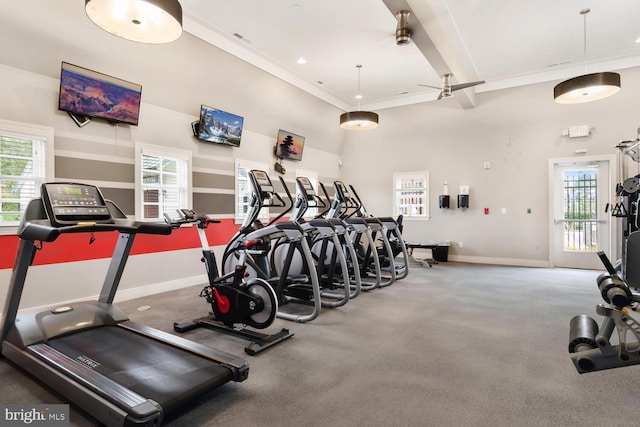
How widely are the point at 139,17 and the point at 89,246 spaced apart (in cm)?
297

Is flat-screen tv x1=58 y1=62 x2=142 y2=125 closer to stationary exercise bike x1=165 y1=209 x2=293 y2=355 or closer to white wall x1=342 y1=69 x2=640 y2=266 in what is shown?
stationary exercise bike x1=165 y1=209 x2=293 y2=355

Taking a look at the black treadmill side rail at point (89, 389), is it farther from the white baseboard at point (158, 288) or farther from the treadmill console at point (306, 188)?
the treadmill console at point (306, 188)

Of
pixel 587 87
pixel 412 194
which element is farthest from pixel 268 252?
pixel 412 194

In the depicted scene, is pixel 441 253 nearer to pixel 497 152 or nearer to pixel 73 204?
pixel 497 152

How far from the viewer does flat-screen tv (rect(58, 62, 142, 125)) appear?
4117mm

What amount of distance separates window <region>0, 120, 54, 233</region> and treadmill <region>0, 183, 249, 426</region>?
1.64m

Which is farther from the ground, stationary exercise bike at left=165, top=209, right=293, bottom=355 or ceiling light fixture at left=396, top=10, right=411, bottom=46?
ceiling light fixture at left=396, top=10, right=411, bottom=46

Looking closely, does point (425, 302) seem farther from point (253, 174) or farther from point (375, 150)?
point (375, 150)

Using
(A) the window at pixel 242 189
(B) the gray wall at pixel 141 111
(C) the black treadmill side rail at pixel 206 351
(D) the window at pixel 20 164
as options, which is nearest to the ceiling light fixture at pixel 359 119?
(B) the gray wall at pixel 141 111

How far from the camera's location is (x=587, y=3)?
496 cm

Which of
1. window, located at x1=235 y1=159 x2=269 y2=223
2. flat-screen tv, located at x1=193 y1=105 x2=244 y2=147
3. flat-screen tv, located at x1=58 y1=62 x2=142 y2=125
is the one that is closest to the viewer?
flat-screen tv, located at x1=58 y1=62 x2=142 y2=125

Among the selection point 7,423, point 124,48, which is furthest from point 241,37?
point 7,423

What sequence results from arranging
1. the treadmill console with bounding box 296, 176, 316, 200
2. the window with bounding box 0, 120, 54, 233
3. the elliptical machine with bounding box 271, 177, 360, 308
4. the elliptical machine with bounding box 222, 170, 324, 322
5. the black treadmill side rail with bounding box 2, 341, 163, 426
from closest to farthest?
the black treadmill side rail with bounding box 2, 341, 163, 426 → the elliptical machine with bounding box 222, 170, 324, 322 → the window with bounding box 0, 120, 54, 233 → the elliptical machine with bounding box 271, 177, 360, 308 → the treadmill console with bounding box 296, 176, 316, 200

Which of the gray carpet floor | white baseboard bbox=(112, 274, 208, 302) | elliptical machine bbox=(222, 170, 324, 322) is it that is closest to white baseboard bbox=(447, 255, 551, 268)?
the gray carpet floor
